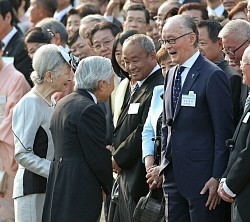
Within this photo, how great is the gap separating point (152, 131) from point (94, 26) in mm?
2845

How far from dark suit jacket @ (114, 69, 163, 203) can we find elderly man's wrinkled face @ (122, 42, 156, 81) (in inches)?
3.0

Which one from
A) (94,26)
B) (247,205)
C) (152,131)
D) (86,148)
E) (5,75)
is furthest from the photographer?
(94,26)

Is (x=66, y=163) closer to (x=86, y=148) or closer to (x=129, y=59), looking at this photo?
(x=86, y=148)

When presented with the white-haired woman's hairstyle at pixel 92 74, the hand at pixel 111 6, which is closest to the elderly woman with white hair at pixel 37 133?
the white-haired woman's hairstyle at pixel 92 74

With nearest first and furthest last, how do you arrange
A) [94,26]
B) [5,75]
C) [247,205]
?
[247,205], [5,75], [94,26]

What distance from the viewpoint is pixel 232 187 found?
22.8 feet

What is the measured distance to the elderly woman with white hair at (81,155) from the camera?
24.5ft

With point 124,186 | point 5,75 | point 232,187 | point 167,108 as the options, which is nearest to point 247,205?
point 232,187

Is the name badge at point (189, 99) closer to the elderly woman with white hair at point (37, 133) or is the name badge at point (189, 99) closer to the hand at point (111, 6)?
the elderly woman with white hair at point (37, 133)

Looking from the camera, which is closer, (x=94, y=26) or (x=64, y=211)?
(x=64, y=211)

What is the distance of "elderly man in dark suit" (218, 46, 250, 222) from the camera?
6.91 meters

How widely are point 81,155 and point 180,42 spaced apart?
1.18 m

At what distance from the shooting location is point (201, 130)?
23.9 feet

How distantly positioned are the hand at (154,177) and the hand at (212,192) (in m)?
0.61
